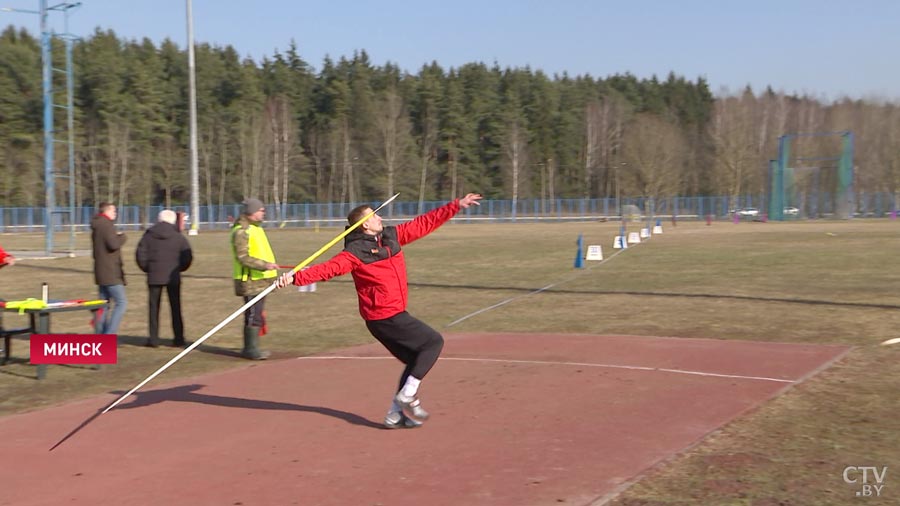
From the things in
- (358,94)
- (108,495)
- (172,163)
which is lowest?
(108,495)

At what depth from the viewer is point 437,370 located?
10.8 m

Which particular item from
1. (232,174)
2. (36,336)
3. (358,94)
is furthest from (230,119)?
(36,336)

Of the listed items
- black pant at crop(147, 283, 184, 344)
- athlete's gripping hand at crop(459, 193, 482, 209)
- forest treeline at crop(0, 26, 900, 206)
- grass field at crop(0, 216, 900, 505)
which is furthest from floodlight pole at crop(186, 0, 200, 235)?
athlete's gripping hand at crop(459, 193, 482, 209)

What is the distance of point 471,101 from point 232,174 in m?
35.2

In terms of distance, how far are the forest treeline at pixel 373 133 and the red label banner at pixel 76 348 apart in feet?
251

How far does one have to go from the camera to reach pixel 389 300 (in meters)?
7.95

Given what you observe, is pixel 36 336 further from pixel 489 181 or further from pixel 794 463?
pixel 489 181

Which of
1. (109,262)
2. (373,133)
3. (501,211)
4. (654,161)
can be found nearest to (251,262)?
(109,262)

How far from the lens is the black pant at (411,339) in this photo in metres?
7.98

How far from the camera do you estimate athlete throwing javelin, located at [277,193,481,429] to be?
7.87 m

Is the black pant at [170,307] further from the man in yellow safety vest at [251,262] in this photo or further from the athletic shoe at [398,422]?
the athletic shoe at [398,422]

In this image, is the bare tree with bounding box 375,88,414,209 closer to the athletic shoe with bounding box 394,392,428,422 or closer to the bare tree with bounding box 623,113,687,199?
the bare tree with bounding box 623,113,687,199

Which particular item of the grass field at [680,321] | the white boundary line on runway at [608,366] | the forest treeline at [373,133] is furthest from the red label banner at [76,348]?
the forest treeline at [373,133]

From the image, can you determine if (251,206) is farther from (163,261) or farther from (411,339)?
(411,339)
